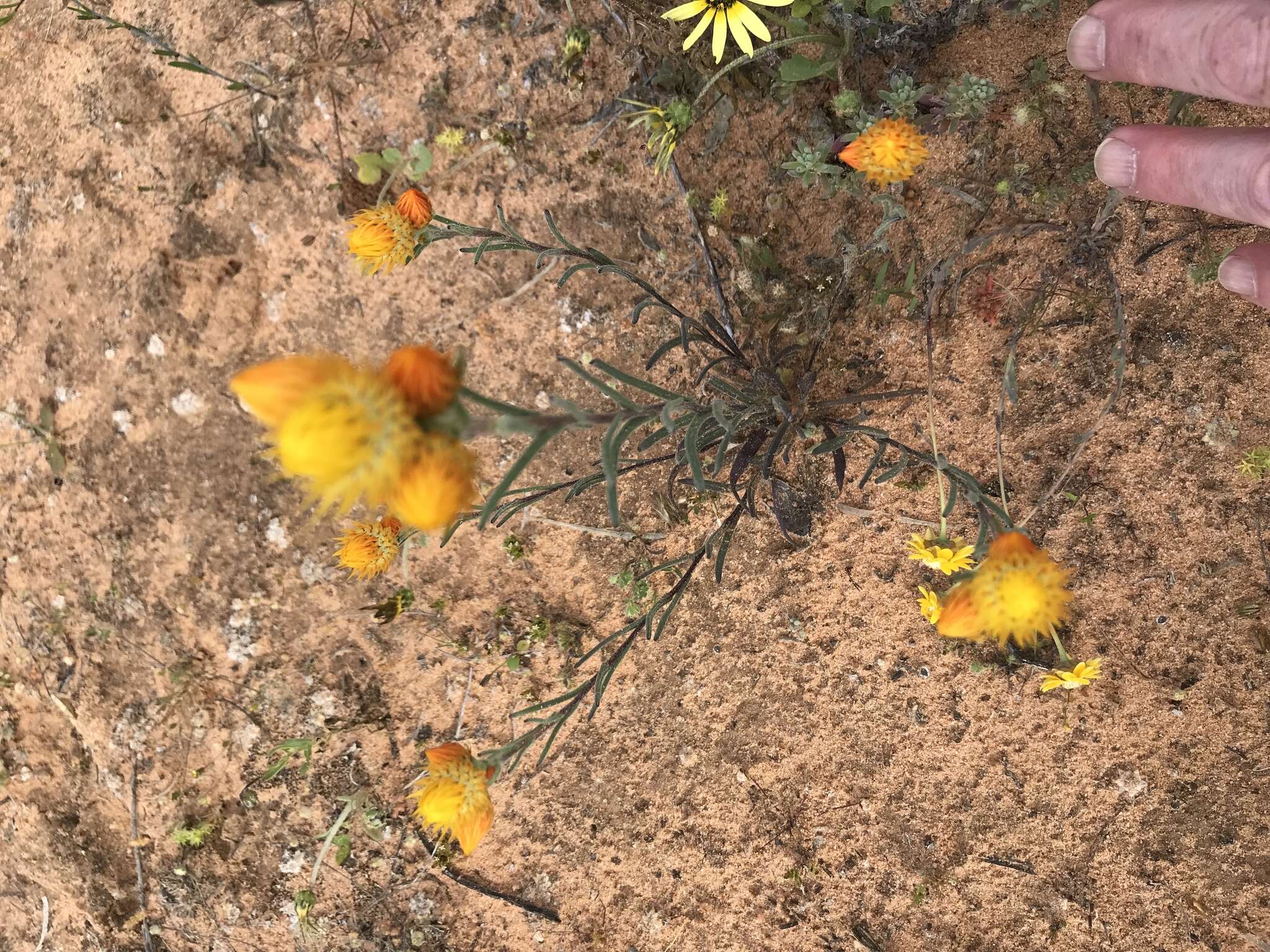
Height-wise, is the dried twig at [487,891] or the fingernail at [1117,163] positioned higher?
the fingernail at [1117,163]

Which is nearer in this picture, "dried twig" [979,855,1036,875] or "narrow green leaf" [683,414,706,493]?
"narrow green leaf" [683,414,706,493]

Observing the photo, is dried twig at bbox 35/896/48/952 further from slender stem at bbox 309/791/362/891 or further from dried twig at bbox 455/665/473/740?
dried twig at bbox 455/665/473/740

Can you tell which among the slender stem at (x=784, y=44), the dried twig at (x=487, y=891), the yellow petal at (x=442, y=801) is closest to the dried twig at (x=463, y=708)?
the dried twig at (x=487, y=891)

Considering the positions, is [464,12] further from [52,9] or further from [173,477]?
[173,477]

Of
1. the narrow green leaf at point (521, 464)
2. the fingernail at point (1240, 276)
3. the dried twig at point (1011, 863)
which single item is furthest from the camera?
the dried twig at point (1011, 863)

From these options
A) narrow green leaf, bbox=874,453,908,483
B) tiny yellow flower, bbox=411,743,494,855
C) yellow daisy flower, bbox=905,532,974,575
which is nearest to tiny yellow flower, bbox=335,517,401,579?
tiny yellow flower, bbox=411,743,494,855

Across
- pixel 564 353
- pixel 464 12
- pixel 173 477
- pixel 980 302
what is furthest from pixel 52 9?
pixel 980 302

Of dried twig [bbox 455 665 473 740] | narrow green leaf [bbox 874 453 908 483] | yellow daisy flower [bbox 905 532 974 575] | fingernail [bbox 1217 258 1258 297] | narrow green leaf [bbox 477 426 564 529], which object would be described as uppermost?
narrow green leaf [bbox 477 426 564 529]

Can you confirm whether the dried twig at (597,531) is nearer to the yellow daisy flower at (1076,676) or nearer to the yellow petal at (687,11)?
the yellow daisy flower at (1076,676)
